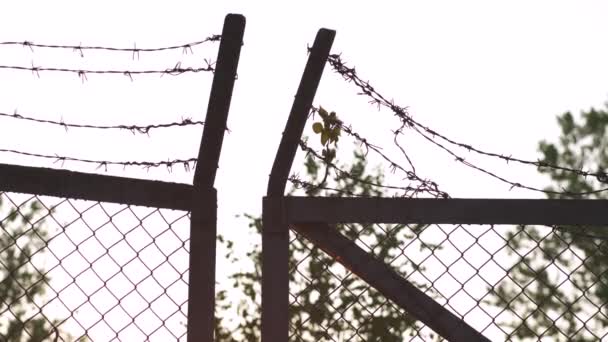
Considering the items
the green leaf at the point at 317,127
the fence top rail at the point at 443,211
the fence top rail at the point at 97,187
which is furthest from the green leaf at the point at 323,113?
the fence top rail at the point at 97,187

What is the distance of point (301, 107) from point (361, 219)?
348 millimetres

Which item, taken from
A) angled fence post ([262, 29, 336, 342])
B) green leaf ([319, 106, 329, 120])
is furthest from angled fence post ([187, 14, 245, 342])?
green leaf ([319, 106, 329, 120])

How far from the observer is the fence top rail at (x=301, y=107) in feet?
5.81

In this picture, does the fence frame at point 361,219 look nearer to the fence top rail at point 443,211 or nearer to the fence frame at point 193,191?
the fence top rail at point 443,211

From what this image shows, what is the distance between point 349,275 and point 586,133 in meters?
17.2

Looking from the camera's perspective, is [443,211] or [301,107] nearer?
[301,107]

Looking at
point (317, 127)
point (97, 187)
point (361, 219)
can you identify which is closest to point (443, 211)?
point (361, 219)

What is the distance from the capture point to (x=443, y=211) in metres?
1.95

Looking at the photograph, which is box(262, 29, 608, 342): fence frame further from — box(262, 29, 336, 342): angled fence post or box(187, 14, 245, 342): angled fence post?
box(187, 14, 245, 342): angled fence post

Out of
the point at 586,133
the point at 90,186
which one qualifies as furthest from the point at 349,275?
the point at 586,133

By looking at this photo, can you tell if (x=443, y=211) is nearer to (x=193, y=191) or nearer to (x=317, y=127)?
(x=317, y=127)

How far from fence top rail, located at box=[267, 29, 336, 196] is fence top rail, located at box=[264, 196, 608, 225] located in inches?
3.4

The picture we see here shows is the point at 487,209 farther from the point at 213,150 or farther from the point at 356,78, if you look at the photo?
the point at 213,150

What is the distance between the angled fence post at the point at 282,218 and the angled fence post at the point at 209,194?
140 millimetres
